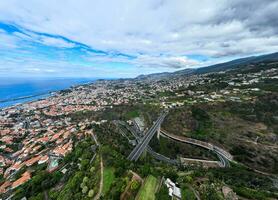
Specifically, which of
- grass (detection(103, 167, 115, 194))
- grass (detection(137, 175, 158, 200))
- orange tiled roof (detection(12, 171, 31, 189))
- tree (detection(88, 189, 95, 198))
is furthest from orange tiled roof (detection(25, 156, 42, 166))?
grass (detection(137, 175, 158, 200))

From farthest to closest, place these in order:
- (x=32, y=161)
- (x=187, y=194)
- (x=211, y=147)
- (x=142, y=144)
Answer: (x=211, y=147)
(x=142, y=144)
(x=32, y=161)
(x=187, y=194)

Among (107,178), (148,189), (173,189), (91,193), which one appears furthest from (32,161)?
(173,189)

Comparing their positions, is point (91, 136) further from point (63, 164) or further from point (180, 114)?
point (180, 114)

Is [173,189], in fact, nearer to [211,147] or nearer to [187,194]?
[187,194]

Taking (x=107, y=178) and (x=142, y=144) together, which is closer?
(x=107, y=178)

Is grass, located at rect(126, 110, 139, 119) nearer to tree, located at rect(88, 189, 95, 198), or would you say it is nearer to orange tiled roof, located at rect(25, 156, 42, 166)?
orange tiled roof, located at rect(25, 156, 42, 166)

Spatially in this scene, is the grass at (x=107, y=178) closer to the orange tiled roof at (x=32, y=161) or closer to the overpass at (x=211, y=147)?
the orange tiled roof at (x=32, y=161)
